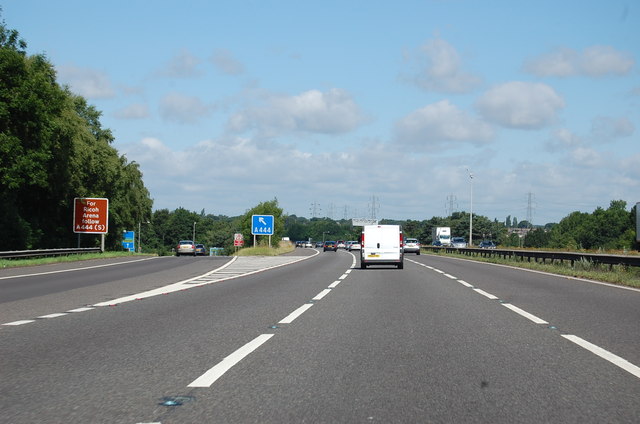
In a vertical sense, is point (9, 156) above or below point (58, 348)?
above

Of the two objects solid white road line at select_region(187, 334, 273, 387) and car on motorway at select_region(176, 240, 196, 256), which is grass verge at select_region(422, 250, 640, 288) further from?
car on motorway at select_region(176, 240, 196, 256)

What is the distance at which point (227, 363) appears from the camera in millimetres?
6734

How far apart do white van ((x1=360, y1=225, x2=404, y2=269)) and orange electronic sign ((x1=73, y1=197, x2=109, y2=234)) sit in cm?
2447

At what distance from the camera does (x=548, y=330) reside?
9.29m

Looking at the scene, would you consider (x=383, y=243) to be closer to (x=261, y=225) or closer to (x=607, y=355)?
(x=607, y=355)

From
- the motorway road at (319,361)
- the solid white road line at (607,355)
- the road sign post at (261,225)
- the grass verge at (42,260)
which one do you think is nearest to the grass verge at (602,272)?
the motorway road at (319,361)

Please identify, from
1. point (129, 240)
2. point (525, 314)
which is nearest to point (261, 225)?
point (129, 240)


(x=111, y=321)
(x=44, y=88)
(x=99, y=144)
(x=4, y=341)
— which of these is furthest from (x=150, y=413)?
(x=99, y=144)

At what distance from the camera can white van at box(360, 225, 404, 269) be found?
29.0m

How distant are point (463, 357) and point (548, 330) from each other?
2.66m

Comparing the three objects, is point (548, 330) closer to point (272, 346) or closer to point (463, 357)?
point (463, 357)

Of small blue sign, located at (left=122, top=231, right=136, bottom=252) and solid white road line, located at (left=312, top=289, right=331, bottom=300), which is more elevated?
small blue sign, located at (left=122, top=231, right=136, bottom=252)

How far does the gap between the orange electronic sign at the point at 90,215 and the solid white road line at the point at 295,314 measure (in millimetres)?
37365

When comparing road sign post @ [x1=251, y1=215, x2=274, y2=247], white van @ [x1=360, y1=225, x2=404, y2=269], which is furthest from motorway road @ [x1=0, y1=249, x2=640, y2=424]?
road sign post @ [x1=251, y1=215, x2=274, y2=247]
